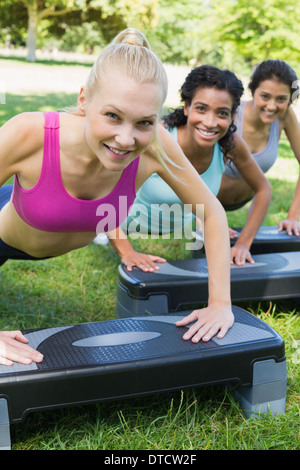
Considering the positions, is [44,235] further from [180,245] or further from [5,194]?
[180,245]

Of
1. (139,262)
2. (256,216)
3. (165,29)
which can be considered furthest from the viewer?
(165,29)

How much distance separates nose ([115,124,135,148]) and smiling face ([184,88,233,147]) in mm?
1113

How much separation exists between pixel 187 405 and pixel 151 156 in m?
0.91

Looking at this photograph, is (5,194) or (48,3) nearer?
(5,194)

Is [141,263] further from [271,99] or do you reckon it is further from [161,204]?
[271,99]

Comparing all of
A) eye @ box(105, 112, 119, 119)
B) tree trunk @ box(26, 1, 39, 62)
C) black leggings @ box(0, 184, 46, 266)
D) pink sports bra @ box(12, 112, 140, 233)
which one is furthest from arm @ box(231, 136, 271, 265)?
tree trunk @ box(26, 1, 39, 62)

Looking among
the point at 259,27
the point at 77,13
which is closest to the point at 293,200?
the point at 259,27

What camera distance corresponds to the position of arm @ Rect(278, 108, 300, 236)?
3.21 m

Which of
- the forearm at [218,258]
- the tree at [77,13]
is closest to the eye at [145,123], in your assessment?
the forearm at [218,258]

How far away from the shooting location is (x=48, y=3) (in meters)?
23.2

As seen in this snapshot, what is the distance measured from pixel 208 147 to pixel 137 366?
1436mm

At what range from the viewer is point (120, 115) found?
57.7 inches
